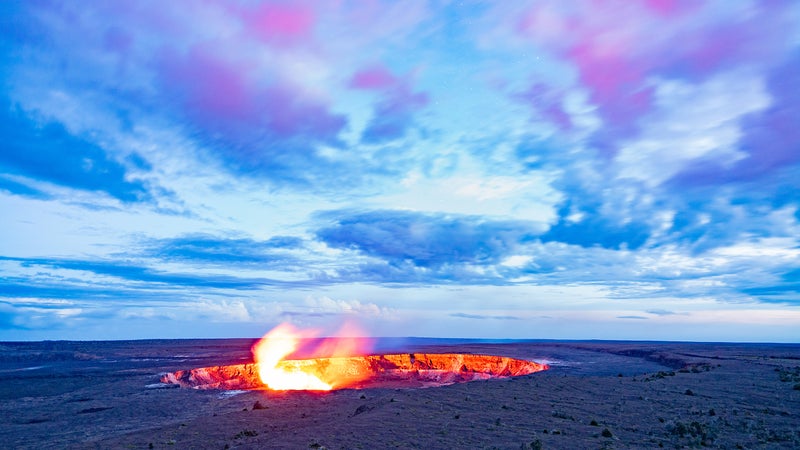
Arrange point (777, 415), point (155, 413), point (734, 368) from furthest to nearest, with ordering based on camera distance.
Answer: point (734, 368)
point (155, 413)
point (777, 415)

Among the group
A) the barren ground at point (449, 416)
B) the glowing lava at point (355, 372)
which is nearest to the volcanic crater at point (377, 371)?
the glowing lava at point (355, 372)

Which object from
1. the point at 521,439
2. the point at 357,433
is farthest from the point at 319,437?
the point at 521,439

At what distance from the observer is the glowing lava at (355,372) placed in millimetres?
45594

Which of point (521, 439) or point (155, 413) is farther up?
point (521, 439)

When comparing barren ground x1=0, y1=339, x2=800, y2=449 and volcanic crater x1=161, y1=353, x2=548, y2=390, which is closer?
barren ground x1=0, y1=339, x2=800, y2=449

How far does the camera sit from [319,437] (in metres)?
18.0

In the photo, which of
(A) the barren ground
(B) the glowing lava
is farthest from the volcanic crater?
(A) the barren ground

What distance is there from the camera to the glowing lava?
4559cm

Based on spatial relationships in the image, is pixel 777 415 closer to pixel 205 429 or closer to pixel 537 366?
pixel 205 429

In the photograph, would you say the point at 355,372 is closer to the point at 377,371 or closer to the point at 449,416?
the point at 377,371

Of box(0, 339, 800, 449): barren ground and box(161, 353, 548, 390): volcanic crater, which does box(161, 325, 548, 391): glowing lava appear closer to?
box(161, 353, 548, 390): volcanic crater

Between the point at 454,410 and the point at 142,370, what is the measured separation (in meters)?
42.1

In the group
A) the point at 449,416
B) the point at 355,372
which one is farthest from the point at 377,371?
the point at 449,416

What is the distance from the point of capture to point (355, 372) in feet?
179
